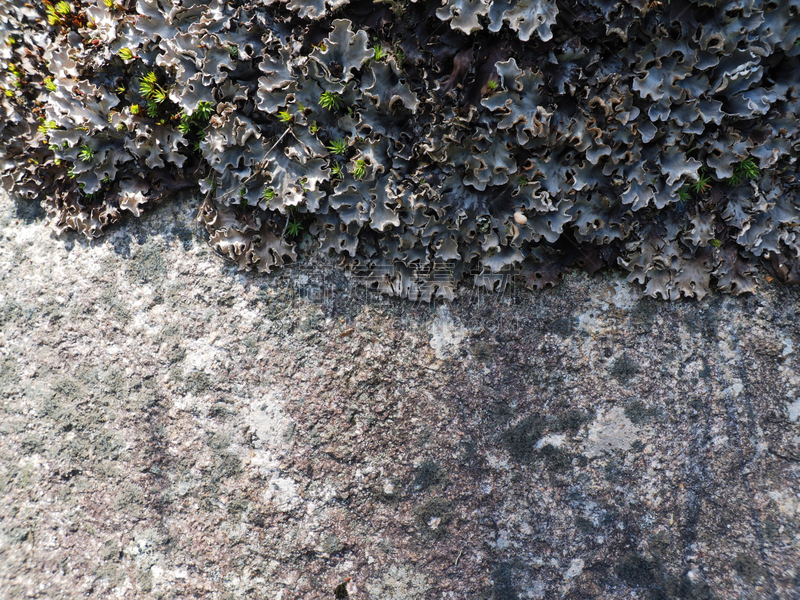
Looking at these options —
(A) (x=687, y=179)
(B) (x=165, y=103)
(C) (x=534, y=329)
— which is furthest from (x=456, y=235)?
(B) (x=165, y=103)

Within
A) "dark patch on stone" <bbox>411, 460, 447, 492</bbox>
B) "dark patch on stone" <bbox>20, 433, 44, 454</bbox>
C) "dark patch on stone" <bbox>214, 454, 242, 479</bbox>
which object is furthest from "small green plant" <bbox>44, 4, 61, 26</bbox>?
"dark patch on stone" <bbox>411, 460, 447, 492</bbox>

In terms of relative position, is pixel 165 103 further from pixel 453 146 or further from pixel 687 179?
pixel 687 179

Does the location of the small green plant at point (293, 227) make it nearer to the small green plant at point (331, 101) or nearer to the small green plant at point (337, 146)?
the small green plant at point (337, 146)

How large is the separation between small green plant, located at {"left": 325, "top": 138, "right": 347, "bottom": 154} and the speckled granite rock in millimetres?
731

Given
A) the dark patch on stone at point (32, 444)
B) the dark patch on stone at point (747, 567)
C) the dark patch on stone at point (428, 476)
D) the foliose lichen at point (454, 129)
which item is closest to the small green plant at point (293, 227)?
the foliose lichen at point (454, 129)

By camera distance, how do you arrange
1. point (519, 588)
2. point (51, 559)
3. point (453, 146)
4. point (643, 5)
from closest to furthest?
point (643, 5), point (453, 146), point (519, 588), point (51, 559)

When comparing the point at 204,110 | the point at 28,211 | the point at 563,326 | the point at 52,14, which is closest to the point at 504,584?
the point at 563,326

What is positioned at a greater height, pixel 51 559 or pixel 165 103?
pixel 165 103

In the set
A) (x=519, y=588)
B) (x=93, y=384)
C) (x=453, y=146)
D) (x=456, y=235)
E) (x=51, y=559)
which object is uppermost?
(x=453, y=146)

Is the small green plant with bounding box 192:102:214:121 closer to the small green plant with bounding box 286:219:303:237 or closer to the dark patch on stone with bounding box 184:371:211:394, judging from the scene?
the small green plant with bounding box 286:219:303:237

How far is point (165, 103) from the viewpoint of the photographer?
112 inches

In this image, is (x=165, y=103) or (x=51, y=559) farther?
(x=51, y=559)

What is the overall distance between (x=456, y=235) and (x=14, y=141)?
309 centimetres

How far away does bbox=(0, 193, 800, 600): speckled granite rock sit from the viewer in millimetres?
2826
